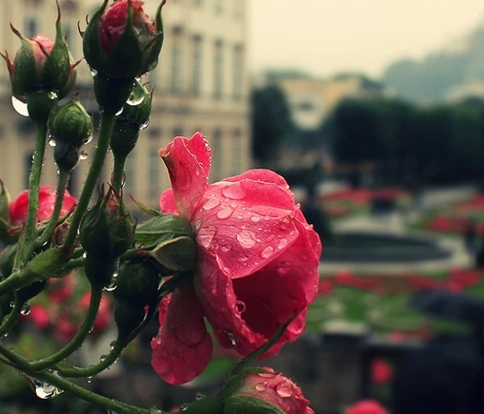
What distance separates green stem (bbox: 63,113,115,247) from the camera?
53cm

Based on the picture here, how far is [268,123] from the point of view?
105 ft

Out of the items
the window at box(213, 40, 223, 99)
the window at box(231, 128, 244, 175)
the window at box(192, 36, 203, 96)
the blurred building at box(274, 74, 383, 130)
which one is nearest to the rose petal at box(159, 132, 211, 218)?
the window at box(192, 36, 203, 96)

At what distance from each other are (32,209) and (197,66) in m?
22.4

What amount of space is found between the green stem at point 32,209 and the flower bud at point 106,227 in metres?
0.05

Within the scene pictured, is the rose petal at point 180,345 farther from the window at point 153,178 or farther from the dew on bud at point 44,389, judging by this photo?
the window at point 153,178

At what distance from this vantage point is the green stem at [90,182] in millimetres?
533

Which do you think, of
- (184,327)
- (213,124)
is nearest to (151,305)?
(184,327)

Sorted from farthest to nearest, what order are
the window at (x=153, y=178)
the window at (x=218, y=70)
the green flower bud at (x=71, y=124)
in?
the window at (x=218, y=70) → the window at (x=153, y=178) → the green flower bud at (x=71, y=124)

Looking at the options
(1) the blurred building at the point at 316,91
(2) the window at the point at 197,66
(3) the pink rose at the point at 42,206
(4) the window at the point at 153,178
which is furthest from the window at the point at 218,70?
(3) the pink rose at the point at 42,206

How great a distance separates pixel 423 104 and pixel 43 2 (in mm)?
19815

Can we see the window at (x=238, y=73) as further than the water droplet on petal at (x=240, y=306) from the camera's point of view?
Yes

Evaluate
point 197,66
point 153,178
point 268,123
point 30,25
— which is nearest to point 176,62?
point 197,66

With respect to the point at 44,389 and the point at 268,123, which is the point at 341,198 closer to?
the point at 268,123

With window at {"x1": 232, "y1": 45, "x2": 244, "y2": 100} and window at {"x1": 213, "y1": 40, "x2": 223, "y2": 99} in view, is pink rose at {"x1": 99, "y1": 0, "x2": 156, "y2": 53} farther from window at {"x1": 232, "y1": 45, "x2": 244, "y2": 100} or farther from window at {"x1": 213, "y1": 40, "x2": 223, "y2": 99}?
window at {"x1": 232, "y1": 45, "x2": 244, "y2": 100}
